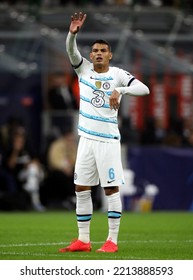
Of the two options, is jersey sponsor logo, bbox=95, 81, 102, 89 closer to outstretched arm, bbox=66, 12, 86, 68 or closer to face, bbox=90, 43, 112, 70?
face, bbox=90, 43, 112, 70

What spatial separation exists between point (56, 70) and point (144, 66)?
1.90m

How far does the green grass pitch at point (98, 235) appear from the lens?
37.5ft

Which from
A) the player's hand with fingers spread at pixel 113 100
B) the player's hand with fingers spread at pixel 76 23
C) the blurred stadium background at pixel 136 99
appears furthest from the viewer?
the blurred stadium background at pixel 136 99

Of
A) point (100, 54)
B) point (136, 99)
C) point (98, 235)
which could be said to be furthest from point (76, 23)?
point (136, 99)

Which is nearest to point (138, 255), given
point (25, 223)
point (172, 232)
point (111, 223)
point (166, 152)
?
point (111, 223)

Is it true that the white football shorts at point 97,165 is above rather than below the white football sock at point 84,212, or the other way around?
above

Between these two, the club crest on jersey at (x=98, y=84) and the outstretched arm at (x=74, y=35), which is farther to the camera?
the club crest on jersey at (x=98, y=84)

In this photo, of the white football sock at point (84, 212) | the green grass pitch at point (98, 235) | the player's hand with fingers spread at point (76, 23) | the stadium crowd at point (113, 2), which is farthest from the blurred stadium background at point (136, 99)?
the player's hand with fingers spread at point (76, 23)

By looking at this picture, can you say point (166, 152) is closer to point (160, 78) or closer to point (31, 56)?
point (160, 78)

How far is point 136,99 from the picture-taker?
22.8 metres

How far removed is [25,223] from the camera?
17266 millimetres

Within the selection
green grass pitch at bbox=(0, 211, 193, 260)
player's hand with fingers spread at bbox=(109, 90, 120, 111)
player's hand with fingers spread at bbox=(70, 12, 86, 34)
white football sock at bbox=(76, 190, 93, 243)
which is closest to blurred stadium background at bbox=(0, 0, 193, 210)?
green grass pitch at bbox=(0, 211, 193, 260)

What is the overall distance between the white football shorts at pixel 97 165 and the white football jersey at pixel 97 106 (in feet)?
0.30

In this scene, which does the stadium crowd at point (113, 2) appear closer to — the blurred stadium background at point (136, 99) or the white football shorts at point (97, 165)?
the blurred stadium background at point (136, 99)
